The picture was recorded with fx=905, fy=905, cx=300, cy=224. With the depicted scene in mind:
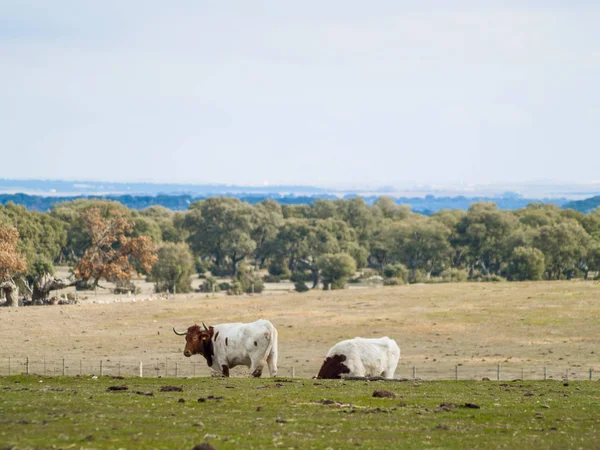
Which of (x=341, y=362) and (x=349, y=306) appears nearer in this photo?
(x=341, y=362)

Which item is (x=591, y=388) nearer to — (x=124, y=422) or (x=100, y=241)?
(x=124, y=422)

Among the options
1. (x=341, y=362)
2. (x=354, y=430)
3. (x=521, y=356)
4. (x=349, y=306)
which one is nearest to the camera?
(x=354, y=430)

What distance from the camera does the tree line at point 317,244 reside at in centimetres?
11731

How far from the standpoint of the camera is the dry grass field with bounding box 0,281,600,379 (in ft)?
180

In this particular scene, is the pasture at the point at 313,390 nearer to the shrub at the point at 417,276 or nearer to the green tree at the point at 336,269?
the green tree at the point at 336,269

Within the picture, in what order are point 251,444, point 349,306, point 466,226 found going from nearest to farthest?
point 251,444
point 349,306
point 466,226

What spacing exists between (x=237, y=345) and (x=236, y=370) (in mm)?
6589

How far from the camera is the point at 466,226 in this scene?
5782 inches

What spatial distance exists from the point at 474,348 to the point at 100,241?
49662mm

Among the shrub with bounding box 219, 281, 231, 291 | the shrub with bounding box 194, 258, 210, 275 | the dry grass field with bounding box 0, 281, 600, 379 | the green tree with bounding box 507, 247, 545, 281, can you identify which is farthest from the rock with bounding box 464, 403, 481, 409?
→ the shrub with bounding box 194, 258, 210, 275

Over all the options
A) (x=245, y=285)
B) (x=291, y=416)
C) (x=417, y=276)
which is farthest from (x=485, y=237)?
(x=291, y=416)

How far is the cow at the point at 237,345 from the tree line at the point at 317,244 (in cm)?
5634

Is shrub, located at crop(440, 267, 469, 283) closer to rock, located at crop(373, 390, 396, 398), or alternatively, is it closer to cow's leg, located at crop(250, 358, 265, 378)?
cow's leg, located at crop(250, 358, 265, 378)

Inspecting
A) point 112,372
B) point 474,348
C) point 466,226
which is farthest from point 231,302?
point 466,226
